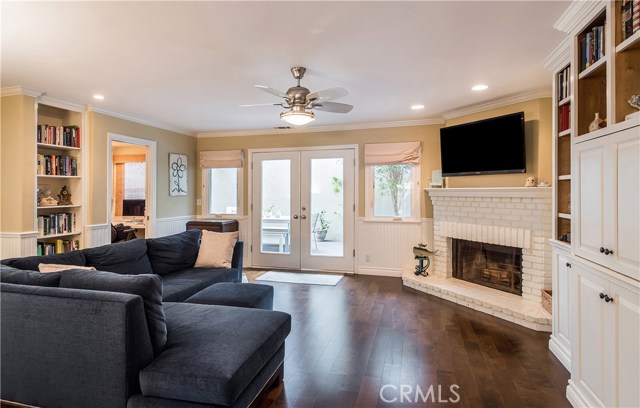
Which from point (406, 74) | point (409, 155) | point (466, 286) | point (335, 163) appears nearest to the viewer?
point (406, 74)

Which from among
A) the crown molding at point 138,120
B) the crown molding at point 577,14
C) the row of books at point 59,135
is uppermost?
the crown molding at point 138,120

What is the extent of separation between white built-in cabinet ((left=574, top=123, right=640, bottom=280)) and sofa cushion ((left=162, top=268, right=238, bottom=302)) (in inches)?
122

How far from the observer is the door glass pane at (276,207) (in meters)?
6.12

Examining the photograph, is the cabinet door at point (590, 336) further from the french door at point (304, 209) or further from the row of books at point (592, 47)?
the french door at point (304, 209)

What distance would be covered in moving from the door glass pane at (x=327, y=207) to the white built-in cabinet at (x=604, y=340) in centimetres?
383

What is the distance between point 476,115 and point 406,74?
5.78 ft

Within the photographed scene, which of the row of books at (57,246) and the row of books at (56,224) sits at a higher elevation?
the row of books at (56,224)

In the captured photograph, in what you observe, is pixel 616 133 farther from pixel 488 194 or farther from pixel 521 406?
pixel 488 194

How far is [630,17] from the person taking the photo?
1806mm

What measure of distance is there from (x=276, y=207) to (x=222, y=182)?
1212mm

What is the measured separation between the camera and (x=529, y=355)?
9.32ft

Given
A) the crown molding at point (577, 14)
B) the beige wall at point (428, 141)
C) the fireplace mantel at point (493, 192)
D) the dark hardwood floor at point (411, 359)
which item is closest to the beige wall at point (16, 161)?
the beige wall at point (428, 141)

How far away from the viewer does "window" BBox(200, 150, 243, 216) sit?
636 centimetres

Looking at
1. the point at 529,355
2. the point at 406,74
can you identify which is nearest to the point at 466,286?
the point at 529,355
